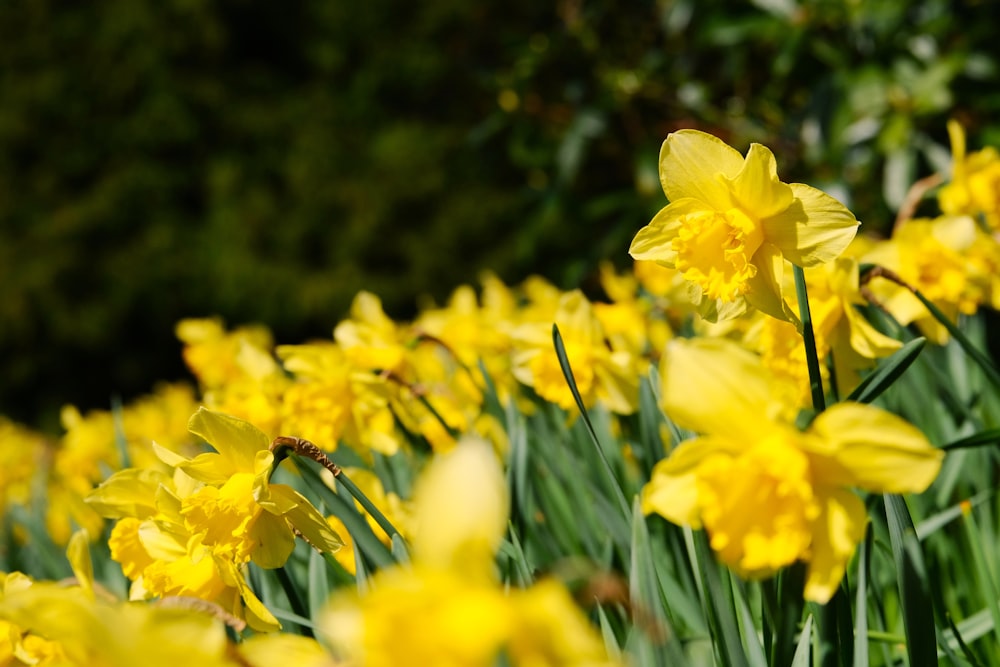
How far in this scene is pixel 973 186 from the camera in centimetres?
159

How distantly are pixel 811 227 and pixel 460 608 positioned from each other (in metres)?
0.68

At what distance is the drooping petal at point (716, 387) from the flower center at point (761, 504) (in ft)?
0.09

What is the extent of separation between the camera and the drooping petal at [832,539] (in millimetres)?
665

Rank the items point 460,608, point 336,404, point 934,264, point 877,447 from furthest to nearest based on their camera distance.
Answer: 1. point 336,404
2. point 934,264
3. point 877,447
4. point 460,608

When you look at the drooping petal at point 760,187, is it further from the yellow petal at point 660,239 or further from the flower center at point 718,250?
the yellow petal at point 660,239

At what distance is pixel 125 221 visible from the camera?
8609 mm

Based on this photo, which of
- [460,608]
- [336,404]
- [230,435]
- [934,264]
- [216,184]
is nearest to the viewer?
[460,608]

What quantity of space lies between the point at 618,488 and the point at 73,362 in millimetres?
8813

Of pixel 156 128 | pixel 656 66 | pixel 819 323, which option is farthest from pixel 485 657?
pixel 156 128

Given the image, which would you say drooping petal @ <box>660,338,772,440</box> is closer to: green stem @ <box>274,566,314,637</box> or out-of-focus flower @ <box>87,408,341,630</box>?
out-of-focus flower @ <box>87,408,341,630</box>

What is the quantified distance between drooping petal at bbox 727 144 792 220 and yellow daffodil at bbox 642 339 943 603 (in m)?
0.31

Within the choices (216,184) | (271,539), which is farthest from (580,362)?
(216,184)

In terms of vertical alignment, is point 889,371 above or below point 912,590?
above

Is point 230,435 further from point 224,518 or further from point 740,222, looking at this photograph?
point 740,222
